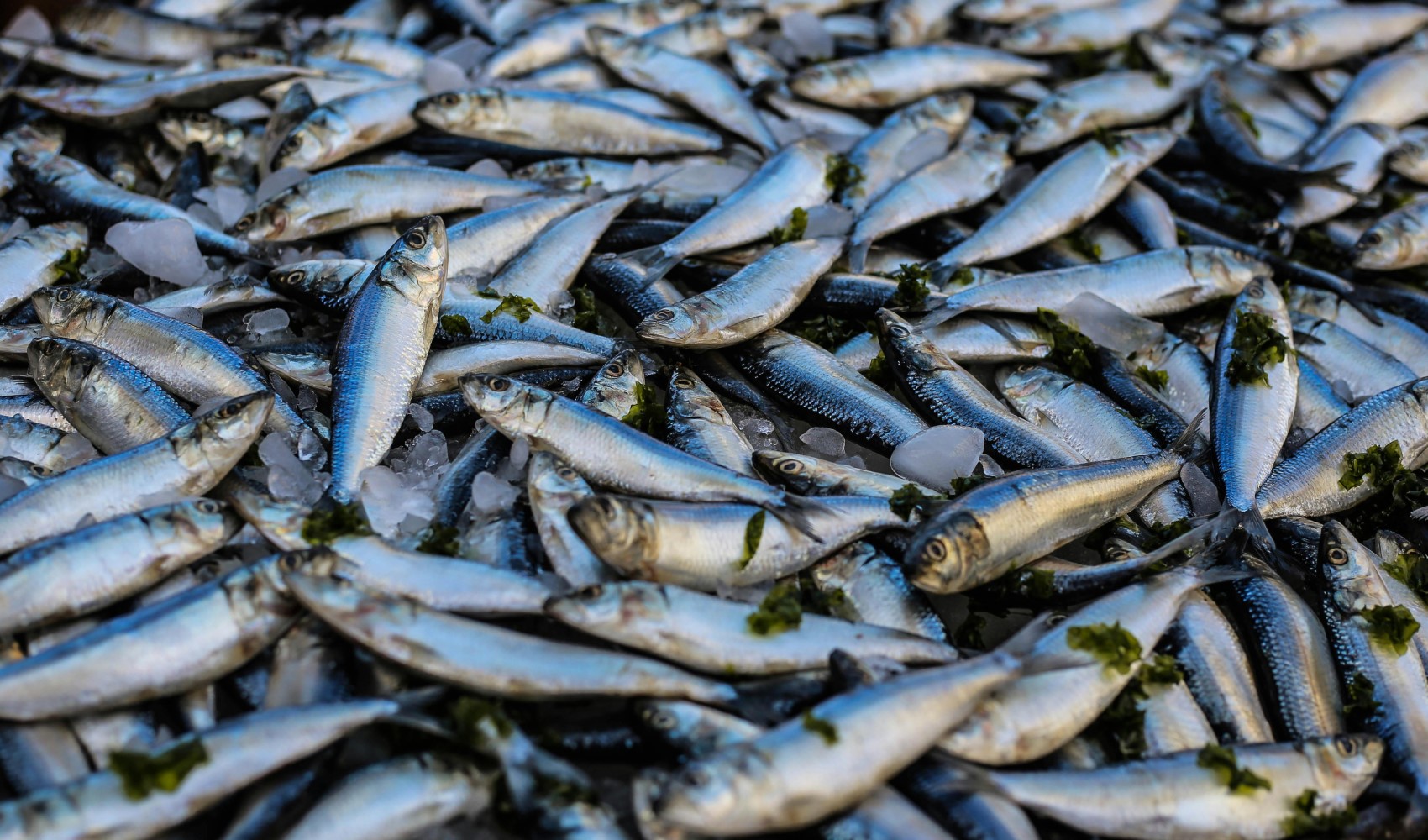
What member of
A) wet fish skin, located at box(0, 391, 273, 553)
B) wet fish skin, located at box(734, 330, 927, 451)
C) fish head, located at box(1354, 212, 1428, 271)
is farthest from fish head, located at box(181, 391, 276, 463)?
fish head, located at box(1354, 212, 1428, 271)

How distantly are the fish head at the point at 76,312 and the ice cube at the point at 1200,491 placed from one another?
3749 mm

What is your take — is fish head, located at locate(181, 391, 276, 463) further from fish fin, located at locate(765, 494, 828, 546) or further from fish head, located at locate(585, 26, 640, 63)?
fish head, located at locate(585, 26, 640, 63)

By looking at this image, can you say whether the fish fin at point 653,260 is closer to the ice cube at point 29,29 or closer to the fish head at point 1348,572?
the fish head at point 1348,572

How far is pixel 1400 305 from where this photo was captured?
4.58m

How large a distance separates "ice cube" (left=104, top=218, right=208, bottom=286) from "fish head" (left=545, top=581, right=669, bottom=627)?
7.86 ft

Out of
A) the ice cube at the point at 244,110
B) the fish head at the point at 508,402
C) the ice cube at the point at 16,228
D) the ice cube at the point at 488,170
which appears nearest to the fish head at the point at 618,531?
the fish head at the point at 508,402

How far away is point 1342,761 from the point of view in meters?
2.85

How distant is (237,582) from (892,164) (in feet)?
11.2

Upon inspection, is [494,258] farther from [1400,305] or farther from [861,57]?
[1400,305]

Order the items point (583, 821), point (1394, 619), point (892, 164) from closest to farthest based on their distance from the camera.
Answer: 1. point (583, 821)
2. point (1394, 619)
3. point (892, 164)

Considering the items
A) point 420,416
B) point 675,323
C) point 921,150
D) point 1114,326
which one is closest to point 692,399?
point 675,323

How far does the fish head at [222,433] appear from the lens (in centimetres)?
314

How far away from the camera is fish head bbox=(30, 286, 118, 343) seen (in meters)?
3.73

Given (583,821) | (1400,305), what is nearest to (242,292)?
(583,821)
